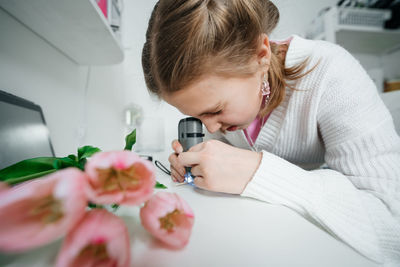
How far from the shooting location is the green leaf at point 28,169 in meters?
0.20

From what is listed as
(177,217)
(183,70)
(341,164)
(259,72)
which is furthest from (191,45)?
(341,164)

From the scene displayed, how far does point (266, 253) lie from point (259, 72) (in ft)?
1.34

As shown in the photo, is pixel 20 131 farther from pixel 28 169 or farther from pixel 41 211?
pixel 41 211

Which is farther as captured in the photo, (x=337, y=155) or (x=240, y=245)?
(x=337, y=155)

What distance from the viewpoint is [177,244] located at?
0.54 feet

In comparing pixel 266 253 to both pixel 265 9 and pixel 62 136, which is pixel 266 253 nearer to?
pixel 265 9

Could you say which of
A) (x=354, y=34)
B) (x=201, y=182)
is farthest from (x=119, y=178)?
(x=354, y=34)

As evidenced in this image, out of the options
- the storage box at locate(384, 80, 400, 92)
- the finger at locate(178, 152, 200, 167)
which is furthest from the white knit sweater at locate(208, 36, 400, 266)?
the storage box at locate(384, 80, 400, 92)

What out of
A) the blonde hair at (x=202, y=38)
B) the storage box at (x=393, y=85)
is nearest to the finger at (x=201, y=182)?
the blonde hair at (x=202, y=38)

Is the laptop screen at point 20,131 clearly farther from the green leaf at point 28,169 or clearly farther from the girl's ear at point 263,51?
the girl's ear at point 263,51

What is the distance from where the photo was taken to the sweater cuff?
31 centimetres

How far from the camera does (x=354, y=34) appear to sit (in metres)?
1.16

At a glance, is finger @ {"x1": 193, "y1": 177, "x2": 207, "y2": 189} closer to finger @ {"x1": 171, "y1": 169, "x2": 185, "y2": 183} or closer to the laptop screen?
finger @ {"x1": 171, "y1": 169, "x2": 185, "y2": 183}

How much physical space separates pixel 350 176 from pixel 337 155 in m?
0.06
